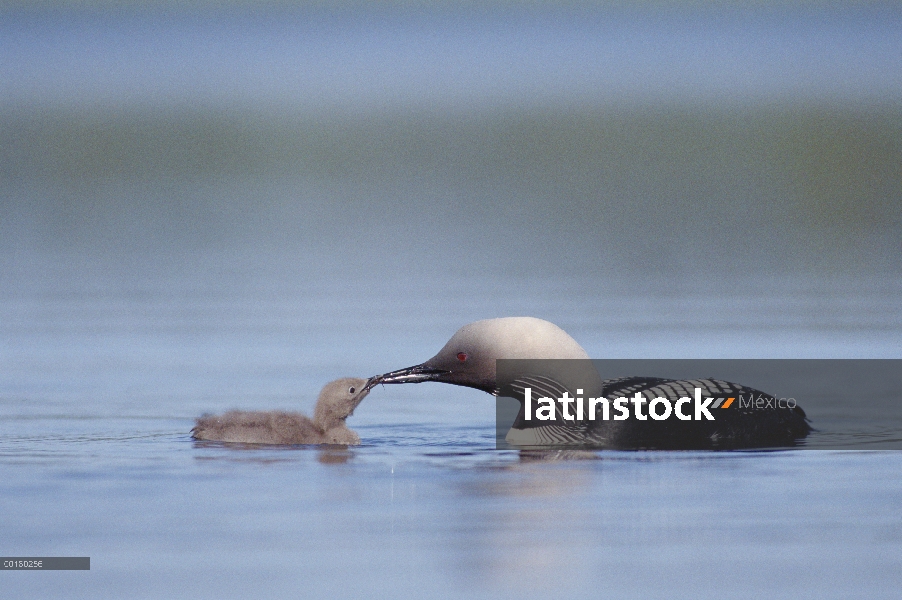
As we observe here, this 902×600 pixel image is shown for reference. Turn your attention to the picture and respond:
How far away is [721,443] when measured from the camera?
7445 millimetres

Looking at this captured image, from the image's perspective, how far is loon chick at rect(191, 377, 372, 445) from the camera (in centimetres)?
740

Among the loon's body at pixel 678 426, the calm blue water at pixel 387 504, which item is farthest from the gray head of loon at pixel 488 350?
the calm blue water at pixel 387 504

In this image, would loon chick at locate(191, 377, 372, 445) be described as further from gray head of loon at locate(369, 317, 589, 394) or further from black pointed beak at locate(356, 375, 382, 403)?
gray head of loon at locate(369, 317, 589, 394)

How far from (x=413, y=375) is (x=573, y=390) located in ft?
2.30

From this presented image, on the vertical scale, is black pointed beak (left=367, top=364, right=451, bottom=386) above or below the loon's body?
above

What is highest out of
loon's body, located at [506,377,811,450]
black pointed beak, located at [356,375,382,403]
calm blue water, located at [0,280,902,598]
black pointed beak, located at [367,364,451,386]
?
black pointed beak, located at [367,364,451,386]

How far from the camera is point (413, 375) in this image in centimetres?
766

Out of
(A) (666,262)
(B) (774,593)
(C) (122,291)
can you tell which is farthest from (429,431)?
(A) (666,262)

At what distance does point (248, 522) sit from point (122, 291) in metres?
7.14

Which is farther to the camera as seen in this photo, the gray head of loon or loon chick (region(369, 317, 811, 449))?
the gray head of loon

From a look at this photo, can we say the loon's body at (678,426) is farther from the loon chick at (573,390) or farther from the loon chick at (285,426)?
the loon chick at (285,426)

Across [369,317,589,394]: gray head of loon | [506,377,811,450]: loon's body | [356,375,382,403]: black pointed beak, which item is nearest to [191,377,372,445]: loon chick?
[356,375,382,403]: black pointed beak

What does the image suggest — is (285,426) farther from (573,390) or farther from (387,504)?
(387,504)

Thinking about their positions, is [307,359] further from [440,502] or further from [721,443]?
[440,502]
